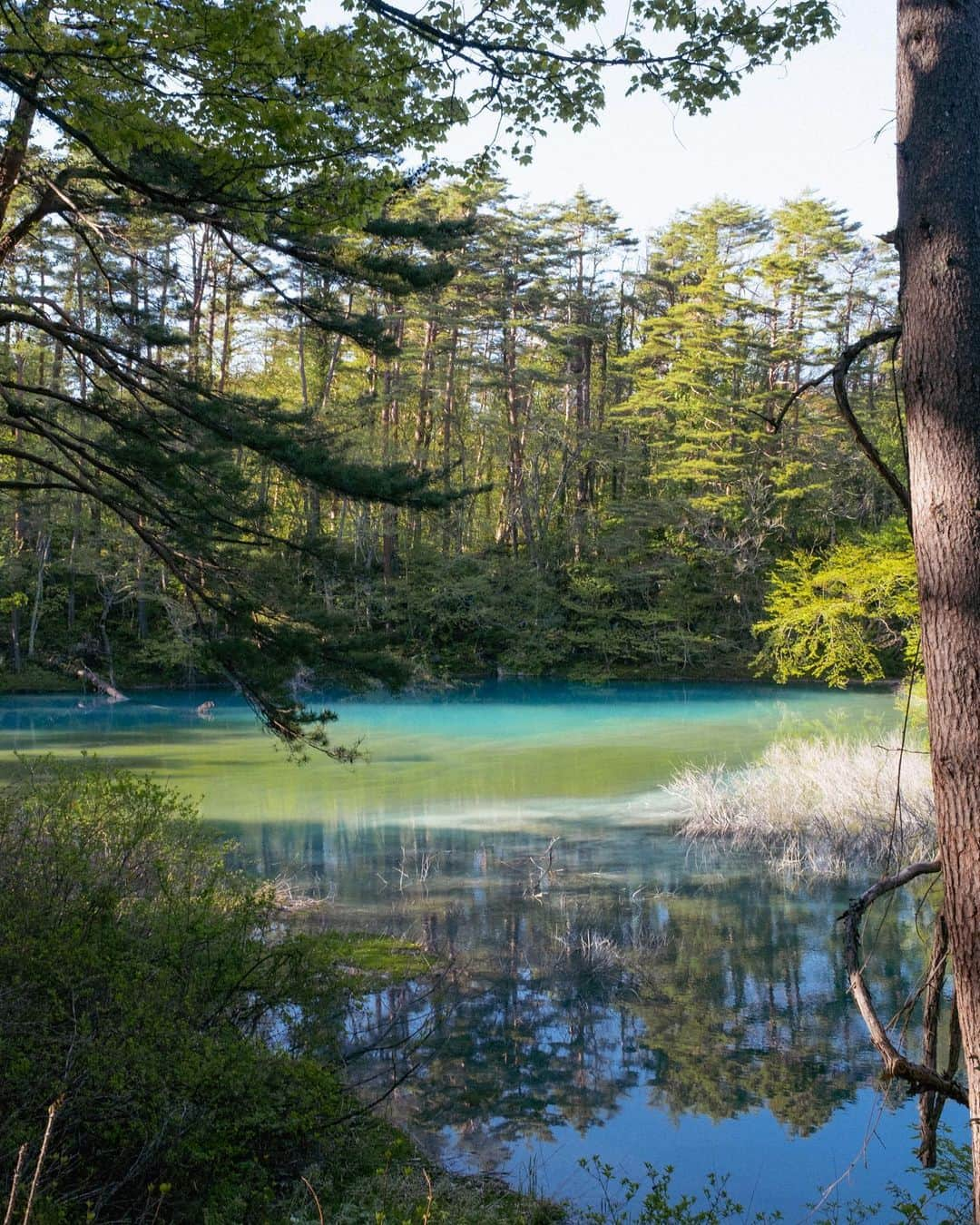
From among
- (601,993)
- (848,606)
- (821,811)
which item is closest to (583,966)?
(601,993)

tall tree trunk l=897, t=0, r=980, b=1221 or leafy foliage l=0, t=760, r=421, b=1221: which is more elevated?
tall tree trunk l=897, t=0, r=980, b=1221

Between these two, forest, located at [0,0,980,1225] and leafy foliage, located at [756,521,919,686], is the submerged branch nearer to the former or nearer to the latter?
forest, located at [0,0,980,1225]

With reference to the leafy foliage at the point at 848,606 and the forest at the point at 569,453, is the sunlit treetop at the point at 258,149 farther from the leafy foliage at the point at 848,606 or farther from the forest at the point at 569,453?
the forest at the point at 569,453

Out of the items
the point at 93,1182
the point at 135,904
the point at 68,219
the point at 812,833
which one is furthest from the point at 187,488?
the point at 812,833

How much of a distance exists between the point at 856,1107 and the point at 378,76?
5.85m

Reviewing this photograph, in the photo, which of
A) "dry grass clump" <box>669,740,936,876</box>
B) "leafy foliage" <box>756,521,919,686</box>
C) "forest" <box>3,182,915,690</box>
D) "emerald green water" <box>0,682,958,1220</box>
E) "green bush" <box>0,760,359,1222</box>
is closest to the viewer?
"green bush" <box>0,760,359,1222</box>

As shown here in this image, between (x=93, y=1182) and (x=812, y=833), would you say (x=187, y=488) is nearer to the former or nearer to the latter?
(x=93, y=1182)

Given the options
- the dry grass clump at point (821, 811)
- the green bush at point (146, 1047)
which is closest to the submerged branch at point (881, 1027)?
the green bush at point (146, 1047)

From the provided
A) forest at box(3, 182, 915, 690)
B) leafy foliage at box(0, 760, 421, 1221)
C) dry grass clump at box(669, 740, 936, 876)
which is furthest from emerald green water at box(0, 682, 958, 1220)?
forest at box(3, 182, 915, 690)

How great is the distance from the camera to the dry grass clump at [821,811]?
10742mm

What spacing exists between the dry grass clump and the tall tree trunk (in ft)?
26.3

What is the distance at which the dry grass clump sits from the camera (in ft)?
35.2

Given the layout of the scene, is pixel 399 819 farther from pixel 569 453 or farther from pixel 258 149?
pixel 569 453

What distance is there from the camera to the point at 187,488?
7992mm
